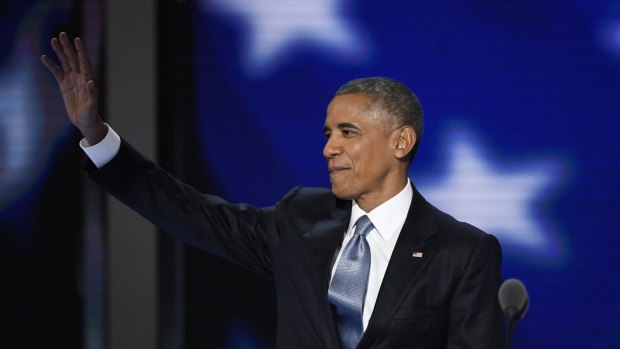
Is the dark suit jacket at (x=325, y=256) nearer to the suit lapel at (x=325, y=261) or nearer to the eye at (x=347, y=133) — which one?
the suit lapel at (x=325, y=261)

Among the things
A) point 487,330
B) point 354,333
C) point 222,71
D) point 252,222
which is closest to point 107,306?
point 222,71

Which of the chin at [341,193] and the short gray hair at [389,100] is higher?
the short gray hair at [389,100]

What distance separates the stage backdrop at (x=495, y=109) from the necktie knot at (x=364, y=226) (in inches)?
55.9

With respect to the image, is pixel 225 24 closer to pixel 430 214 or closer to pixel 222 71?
pixel 222 71

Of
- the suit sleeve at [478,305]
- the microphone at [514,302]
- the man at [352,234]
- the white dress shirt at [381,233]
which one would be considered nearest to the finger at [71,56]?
the man at [352,234]

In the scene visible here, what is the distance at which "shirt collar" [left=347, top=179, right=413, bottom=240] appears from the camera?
2727 mm

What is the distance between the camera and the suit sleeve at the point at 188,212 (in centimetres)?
270

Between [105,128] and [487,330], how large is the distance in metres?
1.19

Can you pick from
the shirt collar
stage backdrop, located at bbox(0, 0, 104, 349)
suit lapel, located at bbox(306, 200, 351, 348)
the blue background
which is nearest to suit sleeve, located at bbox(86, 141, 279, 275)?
suit lapel, located at bbox(306, 200, 351, 348)

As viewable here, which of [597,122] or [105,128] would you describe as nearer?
[105,128]

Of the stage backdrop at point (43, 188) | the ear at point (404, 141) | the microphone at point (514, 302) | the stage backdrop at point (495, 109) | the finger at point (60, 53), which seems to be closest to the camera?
the microphone at point (514, 302)

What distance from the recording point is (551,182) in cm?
409

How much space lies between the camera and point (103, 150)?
8.73ft

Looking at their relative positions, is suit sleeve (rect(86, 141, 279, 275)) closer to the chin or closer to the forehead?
the chin
